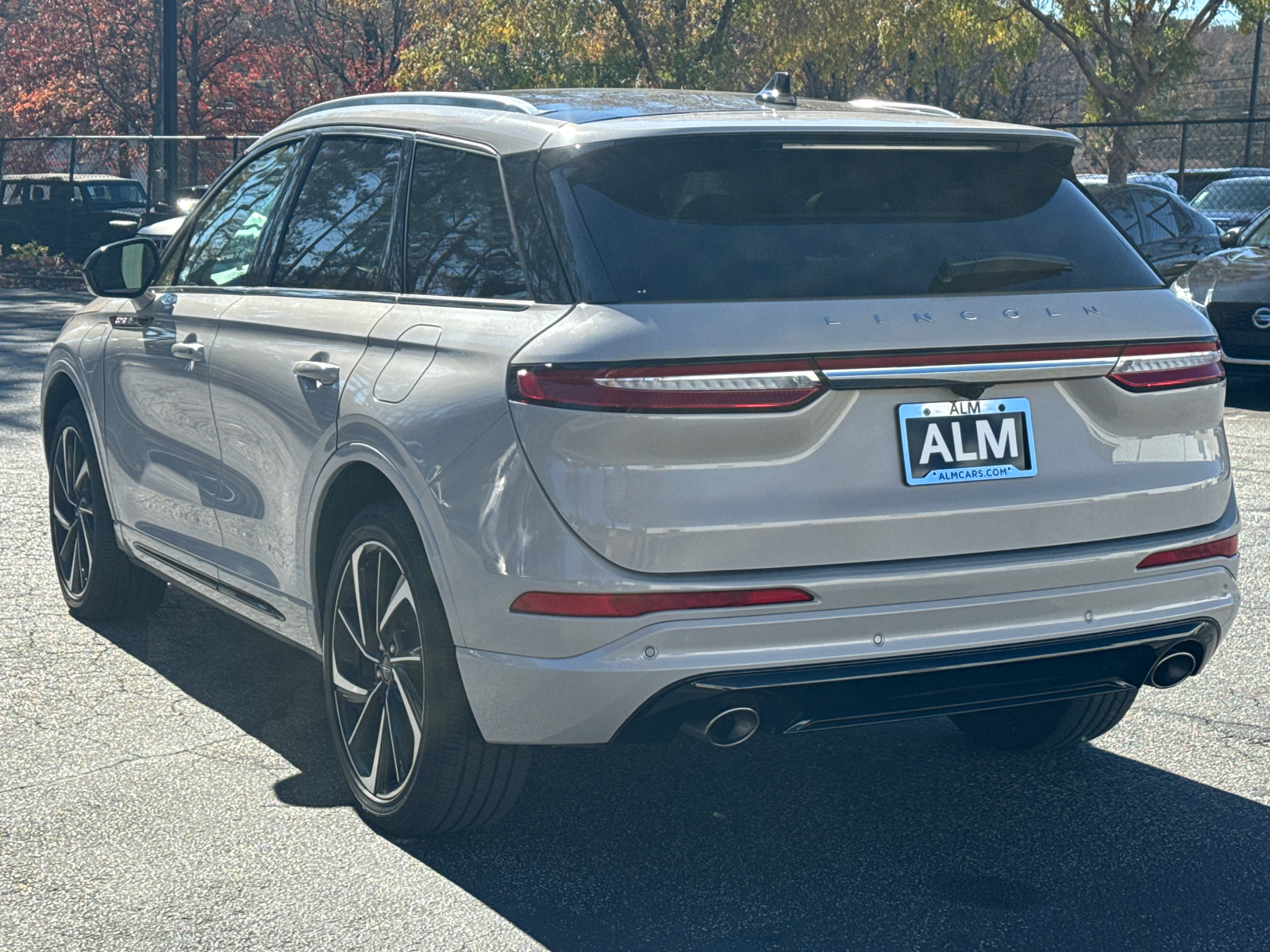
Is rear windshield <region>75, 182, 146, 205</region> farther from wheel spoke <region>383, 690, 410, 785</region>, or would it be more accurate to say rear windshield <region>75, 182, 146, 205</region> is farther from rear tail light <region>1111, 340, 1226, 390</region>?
rear tail light <region>1111, 340, 1226, 390</region>

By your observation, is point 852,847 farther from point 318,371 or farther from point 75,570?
point 75,570

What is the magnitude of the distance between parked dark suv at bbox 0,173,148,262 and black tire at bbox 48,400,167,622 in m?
20.2

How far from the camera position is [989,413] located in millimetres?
3537

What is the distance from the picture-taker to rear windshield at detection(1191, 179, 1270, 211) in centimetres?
2745

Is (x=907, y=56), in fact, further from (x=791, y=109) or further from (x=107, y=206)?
(x=791, y=109)

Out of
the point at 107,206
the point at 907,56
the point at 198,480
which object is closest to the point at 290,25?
the point at 107,206

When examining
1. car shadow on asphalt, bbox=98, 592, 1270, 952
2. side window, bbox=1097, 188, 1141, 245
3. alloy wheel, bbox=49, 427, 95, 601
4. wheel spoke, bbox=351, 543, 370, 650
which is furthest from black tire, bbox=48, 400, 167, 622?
side window, bbox=1097, 188, 1141, 245

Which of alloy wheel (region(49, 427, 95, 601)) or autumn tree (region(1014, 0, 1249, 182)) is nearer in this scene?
alloy wheel (region(49, 427, 95, 601))

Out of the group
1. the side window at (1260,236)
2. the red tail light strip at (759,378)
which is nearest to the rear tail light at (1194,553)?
the red tail light strip at (759,378)

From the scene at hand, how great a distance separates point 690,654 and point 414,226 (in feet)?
4.83

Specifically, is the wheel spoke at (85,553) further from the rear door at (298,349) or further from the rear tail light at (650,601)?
the rear tail light at (650,601)

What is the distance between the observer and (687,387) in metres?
3.33

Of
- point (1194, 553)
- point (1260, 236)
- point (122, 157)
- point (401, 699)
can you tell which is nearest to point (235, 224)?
point (401, 699)

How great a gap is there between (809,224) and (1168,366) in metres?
0.91
